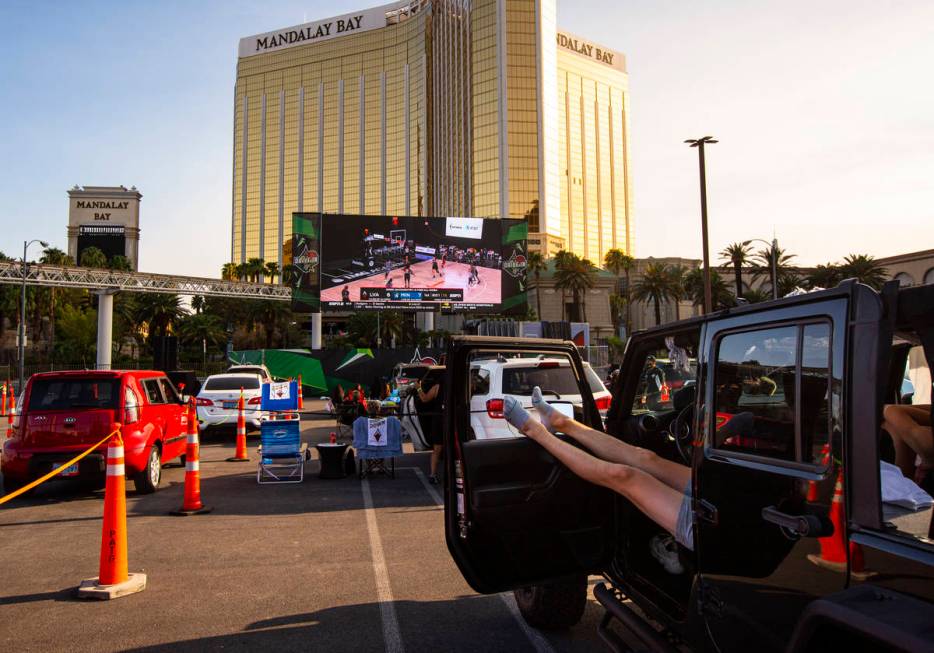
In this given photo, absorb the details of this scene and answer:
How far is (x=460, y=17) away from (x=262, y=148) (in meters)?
61.3

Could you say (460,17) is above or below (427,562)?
above

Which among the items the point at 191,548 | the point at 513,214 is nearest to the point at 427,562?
the point at 191,548

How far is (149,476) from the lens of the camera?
927cm

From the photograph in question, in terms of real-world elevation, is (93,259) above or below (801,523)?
above

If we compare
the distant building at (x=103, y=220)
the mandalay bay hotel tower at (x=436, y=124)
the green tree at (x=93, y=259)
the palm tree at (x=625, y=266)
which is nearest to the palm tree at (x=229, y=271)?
the green tree at (x=93, y=259)

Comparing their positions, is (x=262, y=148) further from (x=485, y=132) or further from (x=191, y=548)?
(x=191, y=548)

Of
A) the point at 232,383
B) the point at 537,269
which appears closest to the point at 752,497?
the point at 232,383

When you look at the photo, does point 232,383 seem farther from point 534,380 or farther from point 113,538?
point 113,538

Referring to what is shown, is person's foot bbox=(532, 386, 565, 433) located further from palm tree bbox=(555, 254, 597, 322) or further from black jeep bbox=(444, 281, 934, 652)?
palm tree bbox=(555, 254, 597, 322)

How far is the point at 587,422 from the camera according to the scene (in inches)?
170

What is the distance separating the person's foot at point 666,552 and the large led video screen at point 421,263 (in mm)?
33699

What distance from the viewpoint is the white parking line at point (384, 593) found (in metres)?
4.30

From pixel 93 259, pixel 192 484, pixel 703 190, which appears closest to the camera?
pixel 192 484

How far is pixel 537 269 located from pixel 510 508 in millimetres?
88892
